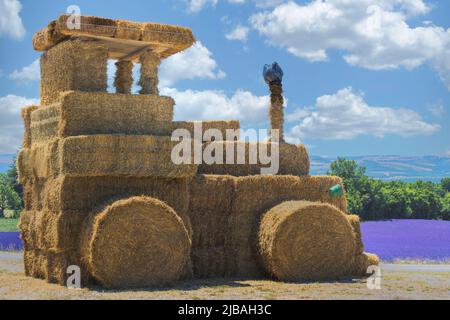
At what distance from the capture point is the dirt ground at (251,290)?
11867 mm

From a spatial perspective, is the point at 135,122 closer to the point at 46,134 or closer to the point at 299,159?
the point at 46,134

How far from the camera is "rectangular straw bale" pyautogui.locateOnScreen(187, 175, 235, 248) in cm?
1511

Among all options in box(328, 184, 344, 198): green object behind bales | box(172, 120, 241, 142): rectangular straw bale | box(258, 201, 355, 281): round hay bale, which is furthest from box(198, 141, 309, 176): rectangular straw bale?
box(258, 201, 355, 281): round hay bale

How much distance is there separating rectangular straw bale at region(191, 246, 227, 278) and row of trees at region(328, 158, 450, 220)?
18906 mm

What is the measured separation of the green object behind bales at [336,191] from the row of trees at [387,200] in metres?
17.2

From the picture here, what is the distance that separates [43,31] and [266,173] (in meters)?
5.98

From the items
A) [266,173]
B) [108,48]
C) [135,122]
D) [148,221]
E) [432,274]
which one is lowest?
[432,274]

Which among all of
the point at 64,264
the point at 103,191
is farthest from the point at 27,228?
the point at 103,191

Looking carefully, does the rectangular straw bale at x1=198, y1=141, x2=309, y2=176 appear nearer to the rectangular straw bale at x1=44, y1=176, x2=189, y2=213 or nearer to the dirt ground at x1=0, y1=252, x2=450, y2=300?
the rectangular straw bale at x1=44, y1=176, x2=189, y2=213

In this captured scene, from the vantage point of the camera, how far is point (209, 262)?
15172 mm

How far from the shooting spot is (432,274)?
16750mm

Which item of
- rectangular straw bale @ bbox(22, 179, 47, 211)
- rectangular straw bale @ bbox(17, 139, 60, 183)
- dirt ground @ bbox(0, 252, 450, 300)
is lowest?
dirt ground @ bbox(0, 252, 450, 300)

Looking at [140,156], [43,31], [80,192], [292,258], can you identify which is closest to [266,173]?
[292,258]

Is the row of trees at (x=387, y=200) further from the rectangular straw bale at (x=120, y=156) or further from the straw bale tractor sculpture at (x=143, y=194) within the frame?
the rectangular straw bale at (x=120, y=156)
